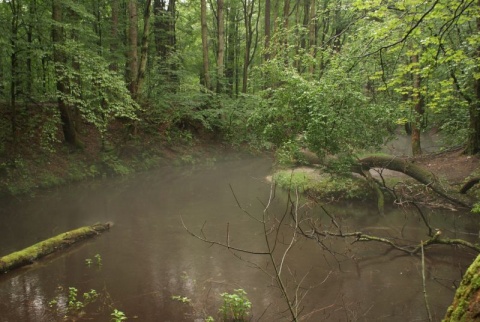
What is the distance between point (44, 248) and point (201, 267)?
333 centimetres

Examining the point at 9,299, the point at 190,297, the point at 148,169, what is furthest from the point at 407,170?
the point at 148,169

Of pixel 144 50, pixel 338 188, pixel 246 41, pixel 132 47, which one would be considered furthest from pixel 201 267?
pixel 246 41

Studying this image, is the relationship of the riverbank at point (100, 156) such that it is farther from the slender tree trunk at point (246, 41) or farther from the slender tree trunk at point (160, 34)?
the slender tree trunk at point (160, 34)

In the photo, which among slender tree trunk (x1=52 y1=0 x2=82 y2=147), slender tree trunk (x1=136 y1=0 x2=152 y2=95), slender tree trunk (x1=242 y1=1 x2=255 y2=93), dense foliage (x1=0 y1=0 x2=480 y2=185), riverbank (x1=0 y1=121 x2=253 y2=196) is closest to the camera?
dense foliage (x1=0 y1=0 x2=480 y2=185)

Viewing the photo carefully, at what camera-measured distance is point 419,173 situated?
10891 millimetres

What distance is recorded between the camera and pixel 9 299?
228 inches

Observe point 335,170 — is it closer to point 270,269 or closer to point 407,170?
point 407,170

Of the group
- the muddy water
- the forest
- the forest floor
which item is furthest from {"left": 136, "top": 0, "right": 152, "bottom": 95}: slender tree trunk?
the muddy water

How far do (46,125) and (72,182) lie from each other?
7.55 ft

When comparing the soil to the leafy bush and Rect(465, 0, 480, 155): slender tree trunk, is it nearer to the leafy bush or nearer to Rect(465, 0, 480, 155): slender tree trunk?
Rect(465, 0, 480, 155): slender tree trunk

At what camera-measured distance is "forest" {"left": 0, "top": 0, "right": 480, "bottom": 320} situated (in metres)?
9.78

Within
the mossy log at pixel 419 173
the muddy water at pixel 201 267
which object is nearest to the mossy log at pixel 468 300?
the muddy water at pixel 201 267

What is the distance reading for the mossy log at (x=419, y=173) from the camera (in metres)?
10.1

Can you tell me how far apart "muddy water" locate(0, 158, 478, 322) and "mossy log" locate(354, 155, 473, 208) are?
54cm
